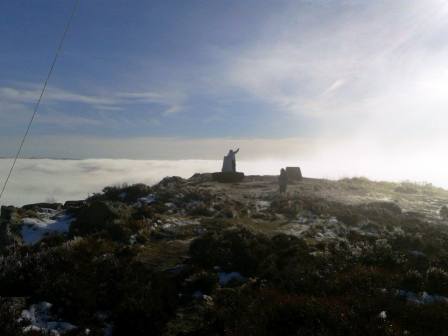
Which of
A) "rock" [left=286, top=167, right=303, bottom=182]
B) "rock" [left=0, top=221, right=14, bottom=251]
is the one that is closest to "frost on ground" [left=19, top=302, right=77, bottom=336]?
"rock" [left=0, top=221, right=14, bottom=251]

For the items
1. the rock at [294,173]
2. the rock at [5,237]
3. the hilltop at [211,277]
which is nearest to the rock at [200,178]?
the rock at [294,173]

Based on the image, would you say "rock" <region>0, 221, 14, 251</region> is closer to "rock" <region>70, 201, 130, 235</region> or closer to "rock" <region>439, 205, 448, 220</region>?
"rock" <region>70, 201, 130, 235</region>

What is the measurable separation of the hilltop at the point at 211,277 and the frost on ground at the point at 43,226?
2.8 inches

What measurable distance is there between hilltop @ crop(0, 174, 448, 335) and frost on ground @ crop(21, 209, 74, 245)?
7cm

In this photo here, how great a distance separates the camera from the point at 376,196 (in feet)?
111

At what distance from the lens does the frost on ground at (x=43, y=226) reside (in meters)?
17.3

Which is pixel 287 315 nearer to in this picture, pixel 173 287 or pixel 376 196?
pixel 173 287

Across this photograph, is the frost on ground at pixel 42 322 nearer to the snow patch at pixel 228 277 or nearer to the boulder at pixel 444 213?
the snow patch at pixel 228 277

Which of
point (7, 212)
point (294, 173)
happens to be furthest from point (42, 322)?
point (294, 173)

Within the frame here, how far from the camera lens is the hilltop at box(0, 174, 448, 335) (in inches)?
330

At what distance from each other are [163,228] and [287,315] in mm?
10270

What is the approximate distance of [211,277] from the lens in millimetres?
11094

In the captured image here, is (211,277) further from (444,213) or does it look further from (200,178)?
(200,178)

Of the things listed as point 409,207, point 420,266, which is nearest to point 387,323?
point 420,266
